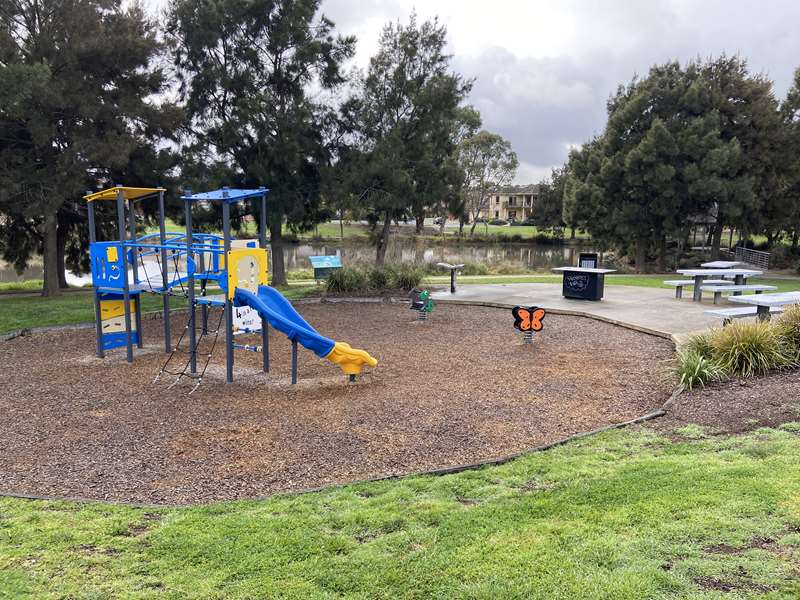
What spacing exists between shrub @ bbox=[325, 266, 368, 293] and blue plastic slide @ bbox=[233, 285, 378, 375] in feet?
25.6

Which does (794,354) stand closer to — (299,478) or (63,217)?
(299,478)

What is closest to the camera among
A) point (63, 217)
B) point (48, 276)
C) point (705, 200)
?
point (48, 276)

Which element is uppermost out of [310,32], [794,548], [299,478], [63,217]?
[310,32]

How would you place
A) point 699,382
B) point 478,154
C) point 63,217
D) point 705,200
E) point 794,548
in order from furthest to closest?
point 478,154
point 705,200
point 63,217
point 699,382
point 794,548

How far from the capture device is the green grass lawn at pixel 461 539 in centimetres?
284

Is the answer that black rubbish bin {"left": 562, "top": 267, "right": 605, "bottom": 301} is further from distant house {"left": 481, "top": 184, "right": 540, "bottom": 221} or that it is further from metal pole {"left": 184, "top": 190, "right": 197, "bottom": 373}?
distant house {"left": 481, "top": 184, "right": 540, "bottom": 221}

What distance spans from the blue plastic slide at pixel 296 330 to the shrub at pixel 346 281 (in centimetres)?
780

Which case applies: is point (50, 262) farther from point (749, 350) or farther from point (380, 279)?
point (749, 350)

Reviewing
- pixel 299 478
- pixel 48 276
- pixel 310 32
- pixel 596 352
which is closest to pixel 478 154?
pixel 310 32

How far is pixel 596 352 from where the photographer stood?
9227 millimetres

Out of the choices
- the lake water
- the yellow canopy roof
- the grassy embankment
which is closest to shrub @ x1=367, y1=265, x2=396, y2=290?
→ the grassy embankment

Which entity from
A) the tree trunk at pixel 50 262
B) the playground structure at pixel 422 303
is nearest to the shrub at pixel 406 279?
the playground structure at pixel 422 303

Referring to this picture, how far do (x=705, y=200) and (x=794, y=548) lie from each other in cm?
2720

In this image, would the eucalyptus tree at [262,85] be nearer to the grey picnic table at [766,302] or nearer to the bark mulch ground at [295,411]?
the bark mulch ground at [295,411]
